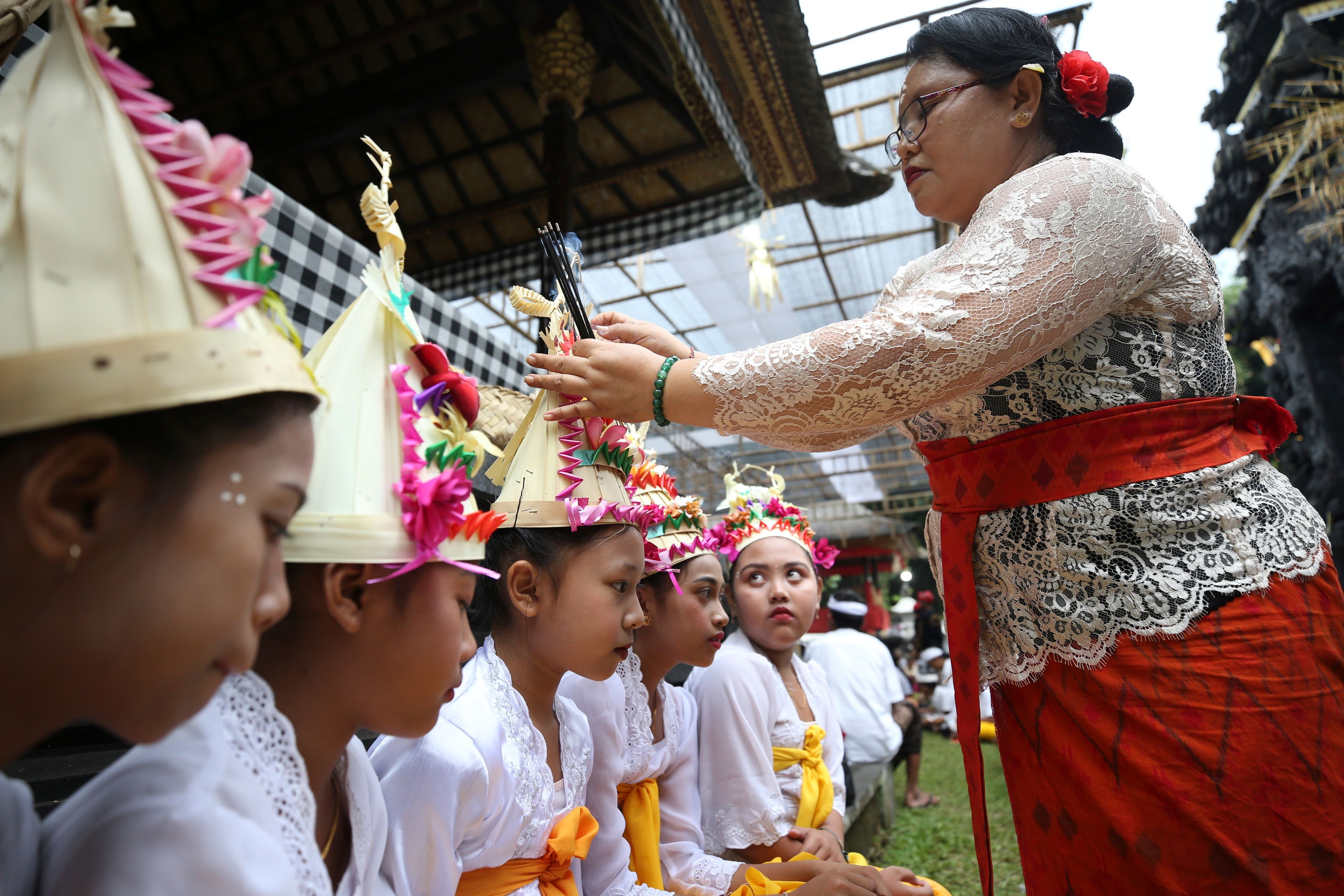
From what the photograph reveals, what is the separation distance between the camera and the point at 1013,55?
1.78 metres

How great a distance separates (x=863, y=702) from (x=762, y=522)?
3.48 m

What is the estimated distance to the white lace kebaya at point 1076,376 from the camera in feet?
4.75

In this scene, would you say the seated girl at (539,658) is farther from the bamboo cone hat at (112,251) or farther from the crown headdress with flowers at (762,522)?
the crown headdress with flowers at (762,522)

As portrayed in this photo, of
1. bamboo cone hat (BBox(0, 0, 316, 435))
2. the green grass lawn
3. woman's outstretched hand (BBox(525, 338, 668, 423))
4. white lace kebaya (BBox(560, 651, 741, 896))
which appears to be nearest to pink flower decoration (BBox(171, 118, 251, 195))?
bamboo cone hat (BBox(0, 0, 316, 435))

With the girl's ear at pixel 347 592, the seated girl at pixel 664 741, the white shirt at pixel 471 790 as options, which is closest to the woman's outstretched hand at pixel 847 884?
the seated girl at pixel 664 741

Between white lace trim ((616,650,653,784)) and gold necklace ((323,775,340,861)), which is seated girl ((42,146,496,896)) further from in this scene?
white lace trim ((616,650,653,784))

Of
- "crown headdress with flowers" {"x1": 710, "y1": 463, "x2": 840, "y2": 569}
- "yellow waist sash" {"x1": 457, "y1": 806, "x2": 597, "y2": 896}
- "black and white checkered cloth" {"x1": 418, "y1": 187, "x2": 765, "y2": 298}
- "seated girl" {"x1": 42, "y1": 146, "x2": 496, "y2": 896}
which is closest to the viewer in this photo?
"seated girl" {"x1": 42, "y1": 146, "x2": 496, "y2": 896}

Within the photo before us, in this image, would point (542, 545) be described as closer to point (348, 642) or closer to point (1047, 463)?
point (348, 642)

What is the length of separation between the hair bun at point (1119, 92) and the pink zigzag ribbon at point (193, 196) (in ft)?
6.47

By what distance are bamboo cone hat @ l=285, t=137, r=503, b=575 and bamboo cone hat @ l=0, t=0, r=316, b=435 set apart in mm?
307

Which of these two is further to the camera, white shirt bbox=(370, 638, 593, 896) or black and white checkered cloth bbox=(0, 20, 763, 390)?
black and white checkered cloth bbox=(0, 20, 763, 390)

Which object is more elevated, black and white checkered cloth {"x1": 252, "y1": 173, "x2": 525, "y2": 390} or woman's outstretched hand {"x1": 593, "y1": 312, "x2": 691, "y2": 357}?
black and white checkered cloth {"x1": 252, "y1": 173, "x2": 525, "y2": 390}

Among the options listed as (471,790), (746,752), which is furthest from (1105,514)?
(746,752)

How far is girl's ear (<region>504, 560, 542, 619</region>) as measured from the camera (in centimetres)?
197
